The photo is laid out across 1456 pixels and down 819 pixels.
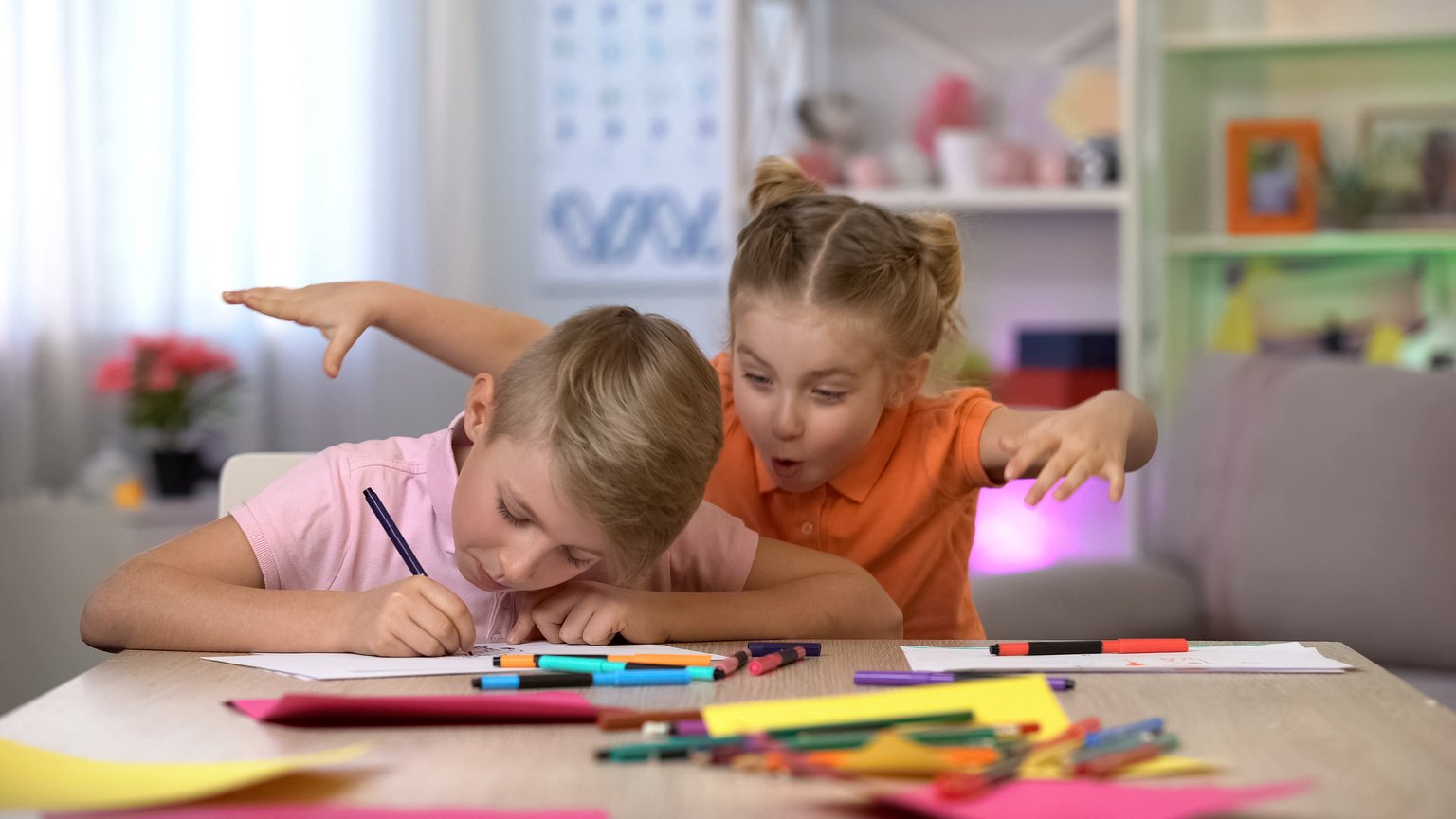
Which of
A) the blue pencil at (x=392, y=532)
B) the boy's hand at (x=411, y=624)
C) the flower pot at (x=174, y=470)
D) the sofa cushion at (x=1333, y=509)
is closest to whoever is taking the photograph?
the boy's hand at (x=411, y=624)

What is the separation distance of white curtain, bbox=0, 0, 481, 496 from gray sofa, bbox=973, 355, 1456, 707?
69.9 inches

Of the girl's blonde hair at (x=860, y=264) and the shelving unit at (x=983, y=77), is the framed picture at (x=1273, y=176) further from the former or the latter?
the girl's blonde hair at (x=860, y=264)

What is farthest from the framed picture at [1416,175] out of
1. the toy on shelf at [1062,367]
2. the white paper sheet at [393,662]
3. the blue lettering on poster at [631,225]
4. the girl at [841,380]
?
the white paper sheet at [393,662]

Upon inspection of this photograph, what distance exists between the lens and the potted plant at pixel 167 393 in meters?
3.01

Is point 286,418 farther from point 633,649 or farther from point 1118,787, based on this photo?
point 1118,787

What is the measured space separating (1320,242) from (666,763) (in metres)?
2.74

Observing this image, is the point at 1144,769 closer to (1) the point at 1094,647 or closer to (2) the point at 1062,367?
(1) the point at 1094,647

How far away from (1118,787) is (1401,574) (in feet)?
5.06

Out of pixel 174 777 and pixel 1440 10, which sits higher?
pixel 1440 10

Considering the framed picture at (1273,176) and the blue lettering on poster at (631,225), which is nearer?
the framed picture at (1273,176)

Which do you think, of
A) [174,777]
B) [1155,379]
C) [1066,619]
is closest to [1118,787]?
[174,777]

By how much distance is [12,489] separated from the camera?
3.18 m

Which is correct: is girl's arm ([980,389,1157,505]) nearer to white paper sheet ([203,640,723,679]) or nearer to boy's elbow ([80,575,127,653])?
white paper sheet ([203,640,723,679])

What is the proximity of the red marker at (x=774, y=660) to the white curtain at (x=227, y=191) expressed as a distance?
8.43 feet
